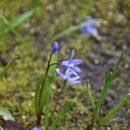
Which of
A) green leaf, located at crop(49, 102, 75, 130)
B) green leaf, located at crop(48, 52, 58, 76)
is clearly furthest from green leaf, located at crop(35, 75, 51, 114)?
green leaf, located at crop(49, 102, 75, 130)

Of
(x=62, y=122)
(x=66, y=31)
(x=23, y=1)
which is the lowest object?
(x=62, y=122)

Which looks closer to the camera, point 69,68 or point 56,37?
point 69,68

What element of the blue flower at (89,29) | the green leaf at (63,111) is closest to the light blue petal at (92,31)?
the blue flower at (89,29)

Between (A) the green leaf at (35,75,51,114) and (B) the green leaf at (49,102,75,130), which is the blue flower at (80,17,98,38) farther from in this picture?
(B) the green leaf at (49,102,75,130)

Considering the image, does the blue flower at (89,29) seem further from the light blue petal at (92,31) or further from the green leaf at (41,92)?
the green leaf at (41,92)

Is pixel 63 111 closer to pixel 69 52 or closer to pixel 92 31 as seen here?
pixel 69 52

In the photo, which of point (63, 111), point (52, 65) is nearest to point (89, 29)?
point (52, 65)

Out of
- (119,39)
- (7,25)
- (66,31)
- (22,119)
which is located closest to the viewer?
(22,119)

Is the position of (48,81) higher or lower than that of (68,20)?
lower

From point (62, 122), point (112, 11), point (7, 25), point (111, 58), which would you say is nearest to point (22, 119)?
point (62, 122)

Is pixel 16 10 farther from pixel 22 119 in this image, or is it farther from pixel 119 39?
pixel 22 119
